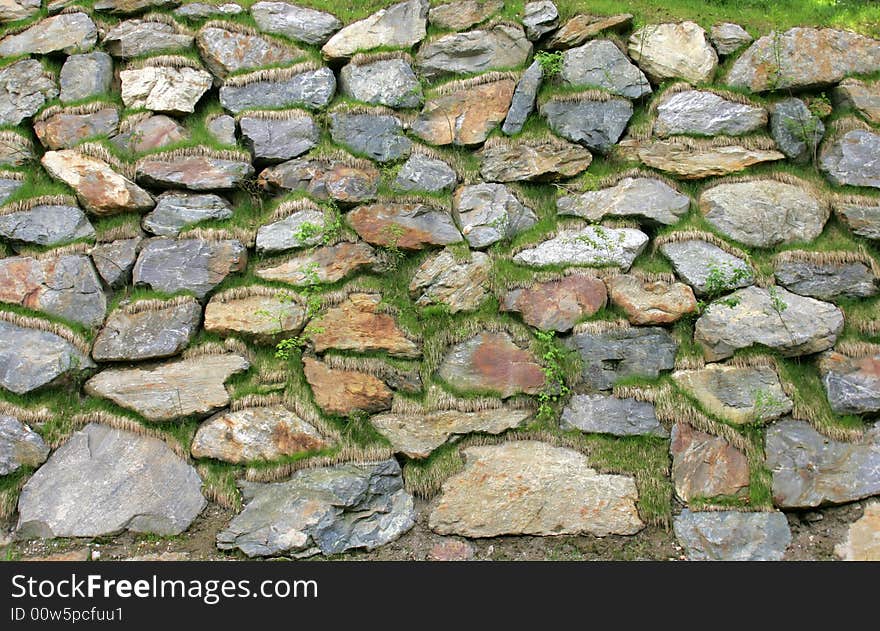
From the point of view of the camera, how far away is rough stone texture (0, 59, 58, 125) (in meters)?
6.98

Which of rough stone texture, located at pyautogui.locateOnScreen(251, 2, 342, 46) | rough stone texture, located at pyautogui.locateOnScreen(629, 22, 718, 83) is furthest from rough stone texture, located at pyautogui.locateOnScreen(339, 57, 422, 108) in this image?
rough stone texture, located at pyautogui.locateOnScreen(629, 22, 718, 83)

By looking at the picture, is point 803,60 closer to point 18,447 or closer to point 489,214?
point 489,214

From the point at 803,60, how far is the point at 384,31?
14.2 feet

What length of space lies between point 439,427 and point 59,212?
13.1 feet

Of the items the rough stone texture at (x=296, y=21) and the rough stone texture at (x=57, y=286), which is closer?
the rough stone texture at (x=57, y=286)

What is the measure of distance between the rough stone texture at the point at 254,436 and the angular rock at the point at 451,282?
1.46 m

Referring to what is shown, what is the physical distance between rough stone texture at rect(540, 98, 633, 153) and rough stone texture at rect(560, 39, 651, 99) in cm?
19

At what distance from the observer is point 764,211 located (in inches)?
253

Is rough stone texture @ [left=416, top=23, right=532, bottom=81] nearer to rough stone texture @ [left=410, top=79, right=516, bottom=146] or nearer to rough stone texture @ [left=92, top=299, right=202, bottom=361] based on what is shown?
rough stone texture @ [left=410, top=79, right=516, bottom=146]

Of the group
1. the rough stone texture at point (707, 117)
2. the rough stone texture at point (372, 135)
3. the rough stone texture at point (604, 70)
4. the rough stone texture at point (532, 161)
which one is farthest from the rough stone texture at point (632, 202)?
the rough stone texture at point (372, 135)

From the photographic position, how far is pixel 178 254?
6199 mm

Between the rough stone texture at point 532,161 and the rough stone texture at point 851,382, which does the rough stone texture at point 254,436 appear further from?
the rough stone texture at point 851,382

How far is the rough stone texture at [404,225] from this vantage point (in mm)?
6293

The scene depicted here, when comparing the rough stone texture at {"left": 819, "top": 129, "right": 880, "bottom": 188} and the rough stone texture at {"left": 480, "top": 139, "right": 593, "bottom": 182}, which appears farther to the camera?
the rough stone texture at {"left": 480, "top": 139, "right": 593, "bottom": 182}
